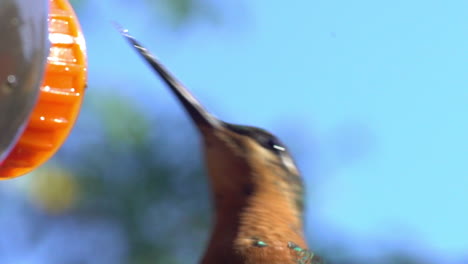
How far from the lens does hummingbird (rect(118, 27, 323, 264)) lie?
3012 millimetres

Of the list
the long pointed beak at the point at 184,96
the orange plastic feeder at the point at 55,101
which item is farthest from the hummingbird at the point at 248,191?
the orange plastic feeder at the point at 55,101

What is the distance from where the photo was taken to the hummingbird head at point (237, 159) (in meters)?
3.18

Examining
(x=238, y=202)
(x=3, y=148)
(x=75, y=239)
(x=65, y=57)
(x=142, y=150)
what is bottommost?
(x=75, y=239)

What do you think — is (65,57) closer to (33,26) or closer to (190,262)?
(33,26)

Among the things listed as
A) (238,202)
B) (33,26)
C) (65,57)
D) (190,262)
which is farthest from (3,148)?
(190,262)

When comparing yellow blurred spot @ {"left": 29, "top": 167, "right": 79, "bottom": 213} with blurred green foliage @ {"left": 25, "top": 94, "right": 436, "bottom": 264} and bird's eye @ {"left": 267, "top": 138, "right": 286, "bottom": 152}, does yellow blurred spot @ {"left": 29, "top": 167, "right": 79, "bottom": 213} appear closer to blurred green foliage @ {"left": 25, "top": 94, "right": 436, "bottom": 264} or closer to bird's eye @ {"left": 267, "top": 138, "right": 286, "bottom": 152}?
blurred green foliage @ {"left": 25, "top": 94, "right": 436, "bottom": 264}

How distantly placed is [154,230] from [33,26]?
633cm

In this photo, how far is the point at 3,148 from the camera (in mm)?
2000

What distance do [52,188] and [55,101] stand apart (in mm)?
5999

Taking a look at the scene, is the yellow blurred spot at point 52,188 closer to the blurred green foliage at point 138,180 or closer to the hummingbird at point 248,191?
the blurred green foliage at point 138,180

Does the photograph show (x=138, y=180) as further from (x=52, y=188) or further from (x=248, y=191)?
(x=248, y=191)

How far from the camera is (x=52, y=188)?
27.0 feet

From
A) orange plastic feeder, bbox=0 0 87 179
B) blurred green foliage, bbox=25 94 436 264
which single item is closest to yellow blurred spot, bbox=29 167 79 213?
blurred green foliage, bbox=25 94 436 264

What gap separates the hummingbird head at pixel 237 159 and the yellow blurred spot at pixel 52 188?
15.9 ft
